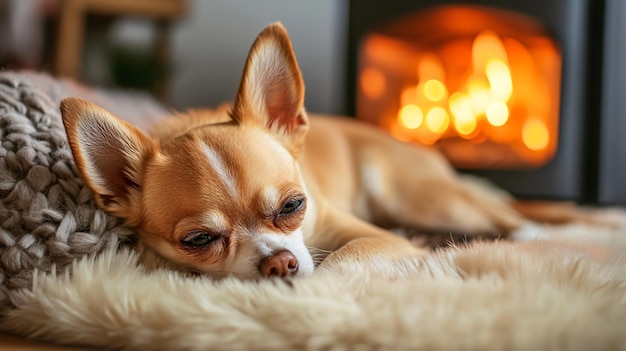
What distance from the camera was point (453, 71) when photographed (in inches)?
103

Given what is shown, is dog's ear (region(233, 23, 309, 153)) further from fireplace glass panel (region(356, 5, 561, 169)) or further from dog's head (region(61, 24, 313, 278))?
fireplace glass panel (region(356, 5, 561, 169))

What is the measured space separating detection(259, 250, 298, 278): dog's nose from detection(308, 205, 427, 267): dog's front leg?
4.4 inches

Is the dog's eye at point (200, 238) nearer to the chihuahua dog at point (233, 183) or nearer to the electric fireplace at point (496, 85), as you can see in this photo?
the chihuahua dog at point (233, 183)

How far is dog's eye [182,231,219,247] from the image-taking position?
116 cm

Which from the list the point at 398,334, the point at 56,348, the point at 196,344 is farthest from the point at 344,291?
the point at 56,348

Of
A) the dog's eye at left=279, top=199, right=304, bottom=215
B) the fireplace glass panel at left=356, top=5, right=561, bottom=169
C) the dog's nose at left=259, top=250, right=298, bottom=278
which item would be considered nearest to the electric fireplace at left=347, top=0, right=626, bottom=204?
the fireplace glass panel at left=356, top=5, right=561, bottom=169

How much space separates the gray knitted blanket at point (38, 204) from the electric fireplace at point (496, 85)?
1746 millimetres

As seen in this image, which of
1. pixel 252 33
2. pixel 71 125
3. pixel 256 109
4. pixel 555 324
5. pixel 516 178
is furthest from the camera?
pixel 252 33

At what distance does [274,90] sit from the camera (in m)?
1.41

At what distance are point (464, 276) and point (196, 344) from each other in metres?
0.51

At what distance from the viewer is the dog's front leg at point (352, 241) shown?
126cm

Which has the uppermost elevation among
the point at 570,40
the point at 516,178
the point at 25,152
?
the point at 570,40

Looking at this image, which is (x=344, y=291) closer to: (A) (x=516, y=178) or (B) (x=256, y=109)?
(B) (x=256, y=109)

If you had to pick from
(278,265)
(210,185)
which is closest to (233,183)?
(210,185)
